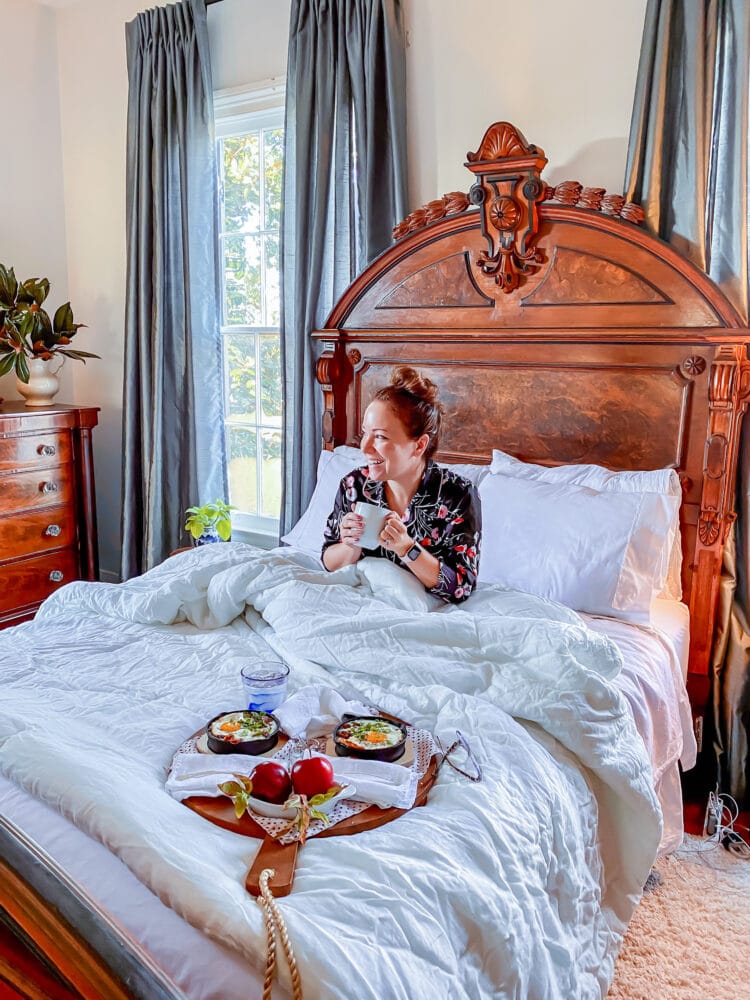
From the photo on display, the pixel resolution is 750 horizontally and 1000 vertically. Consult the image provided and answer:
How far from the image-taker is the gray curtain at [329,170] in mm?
2826

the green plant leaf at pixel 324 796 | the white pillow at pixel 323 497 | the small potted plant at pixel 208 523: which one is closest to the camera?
the green plant leaf at pixel 324 796

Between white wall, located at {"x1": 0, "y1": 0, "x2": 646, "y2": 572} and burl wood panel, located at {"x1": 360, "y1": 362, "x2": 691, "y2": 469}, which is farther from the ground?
white wall, located at {"x1": 0, "y1": 0, "x2": 646, "y2": 572}

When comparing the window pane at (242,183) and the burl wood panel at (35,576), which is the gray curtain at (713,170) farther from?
the burl wood panel at (35,576)

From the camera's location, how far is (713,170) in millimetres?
2301

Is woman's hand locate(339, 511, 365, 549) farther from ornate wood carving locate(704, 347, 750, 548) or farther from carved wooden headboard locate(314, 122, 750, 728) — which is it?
ornate wood carving locate(704, 347, 750, 548)

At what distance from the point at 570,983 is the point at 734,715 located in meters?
1.36

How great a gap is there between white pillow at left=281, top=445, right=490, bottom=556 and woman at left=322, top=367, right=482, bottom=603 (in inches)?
17.8

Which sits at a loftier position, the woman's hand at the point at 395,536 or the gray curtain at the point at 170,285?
the gray curtain at the point at 170,285

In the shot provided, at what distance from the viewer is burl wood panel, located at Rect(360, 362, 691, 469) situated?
2.39 meters

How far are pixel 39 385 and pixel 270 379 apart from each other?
1.03 metres

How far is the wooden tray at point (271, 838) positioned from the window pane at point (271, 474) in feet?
7.92

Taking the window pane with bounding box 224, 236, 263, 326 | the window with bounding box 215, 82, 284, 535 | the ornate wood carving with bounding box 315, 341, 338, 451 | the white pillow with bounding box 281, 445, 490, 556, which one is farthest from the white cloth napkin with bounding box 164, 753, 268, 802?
the window pane with bounding box 224, 236, 263, 326

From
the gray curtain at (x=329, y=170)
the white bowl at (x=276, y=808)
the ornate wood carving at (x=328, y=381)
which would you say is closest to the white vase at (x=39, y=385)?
the gray curtain at (x=329, y=170)

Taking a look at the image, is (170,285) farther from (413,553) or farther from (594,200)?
(413,553)
